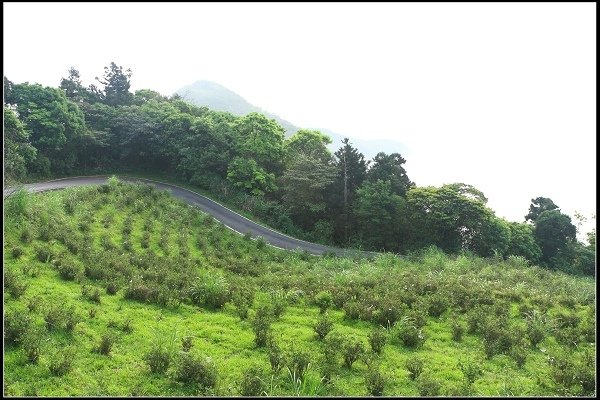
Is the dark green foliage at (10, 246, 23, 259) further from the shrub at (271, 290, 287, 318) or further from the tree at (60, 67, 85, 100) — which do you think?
the tree at (60, 67, 85, 100)

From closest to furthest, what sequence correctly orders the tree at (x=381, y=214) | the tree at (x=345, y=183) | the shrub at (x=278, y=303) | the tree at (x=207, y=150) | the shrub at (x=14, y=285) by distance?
the shrub at (x=14, y=285)
the shrub at (x=278, y=303)
the tree at (x=381, y=214)
the tree at (x=345, y=183)
the tree at (x=207, y=150)

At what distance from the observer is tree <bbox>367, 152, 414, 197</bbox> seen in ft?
120

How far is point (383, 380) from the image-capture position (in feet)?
24.3

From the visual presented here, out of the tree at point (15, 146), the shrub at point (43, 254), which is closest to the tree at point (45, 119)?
the tree at point (15, 146)

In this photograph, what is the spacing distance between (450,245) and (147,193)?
980 inches

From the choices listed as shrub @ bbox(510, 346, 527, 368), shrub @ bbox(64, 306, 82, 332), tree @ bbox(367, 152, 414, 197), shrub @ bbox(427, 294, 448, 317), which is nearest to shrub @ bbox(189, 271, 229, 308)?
shrub @ bbox(64, 306, 82, 332)

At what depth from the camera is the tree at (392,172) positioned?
3647cm

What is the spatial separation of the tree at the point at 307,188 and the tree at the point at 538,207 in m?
25.2

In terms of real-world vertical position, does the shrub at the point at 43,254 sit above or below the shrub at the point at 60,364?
above

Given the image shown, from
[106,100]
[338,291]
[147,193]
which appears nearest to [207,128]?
[147,193]

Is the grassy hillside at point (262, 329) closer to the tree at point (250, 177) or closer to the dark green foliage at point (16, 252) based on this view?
the dark green foliage at point (16, 252)

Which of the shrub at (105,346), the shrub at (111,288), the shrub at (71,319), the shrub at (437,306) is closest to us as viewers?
the shrub at (105,346)

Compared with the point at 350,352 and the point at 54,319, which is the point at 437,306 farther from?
the point at 54,319

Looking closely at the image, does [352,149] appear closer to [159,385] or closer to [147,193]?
[147,193]
